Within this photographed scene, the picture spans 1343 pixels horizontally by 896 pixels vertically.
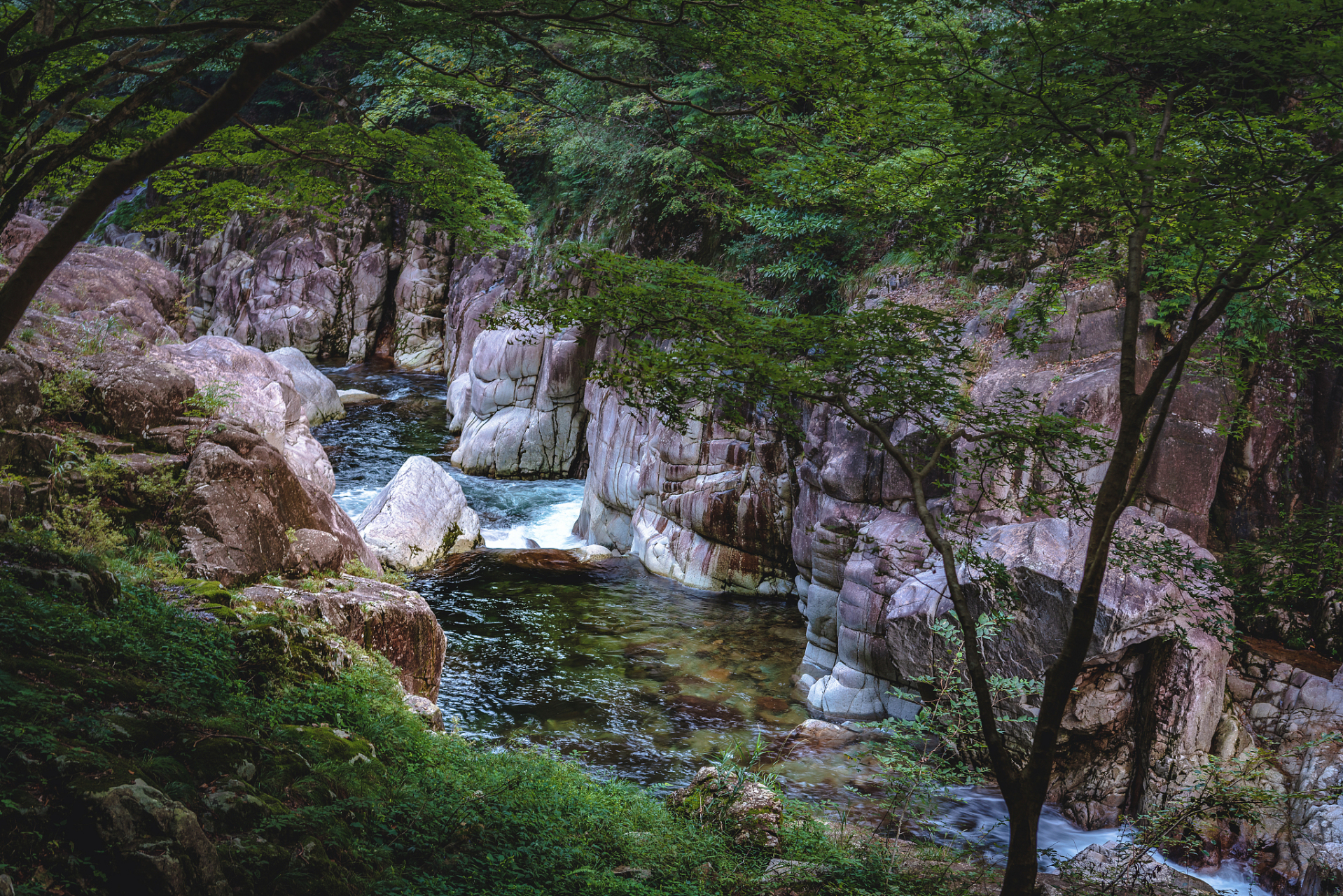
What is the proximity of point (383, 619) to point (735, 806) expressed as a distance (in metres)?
4.24

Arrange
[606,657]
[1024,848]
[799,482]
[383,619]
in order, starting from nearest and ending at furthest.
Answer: [1024,848]
[383,619]
[606,657]
[799,482]

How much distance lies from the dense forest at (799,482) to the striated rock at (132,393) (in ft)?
0.13

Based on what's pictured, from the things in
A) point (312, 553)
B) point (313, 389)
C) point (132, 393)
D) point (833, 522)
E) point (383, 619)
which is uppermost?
point (132, 393)

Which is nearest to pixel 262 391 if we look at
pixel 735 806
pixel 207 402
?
pixel 207 402

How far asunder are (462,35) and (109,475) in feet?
18.2

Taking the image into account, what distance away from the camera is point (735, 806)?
23.9 feet

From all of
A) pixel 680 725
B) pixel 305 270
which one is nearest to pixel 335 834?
pixel 680 725

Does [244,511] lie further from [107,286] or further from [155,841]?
[107,286]

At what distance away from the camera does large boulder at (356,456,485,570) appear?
50.7ft

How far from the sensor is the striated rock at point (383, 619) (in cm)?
740

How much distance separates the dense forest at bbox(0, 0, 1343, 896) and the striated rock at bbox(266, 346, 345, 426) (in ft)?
33.6

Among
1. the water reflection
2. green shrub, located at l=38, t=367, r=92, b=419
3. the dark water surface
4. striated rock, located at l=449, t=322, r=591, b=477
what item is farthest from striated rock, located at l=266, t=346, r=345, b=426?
green shrub, located at l=38, t=367, r=92, b=419

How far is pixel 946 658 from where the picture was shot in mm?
9938

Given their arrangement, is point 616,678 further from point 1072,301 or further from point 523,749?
point 1072,301
